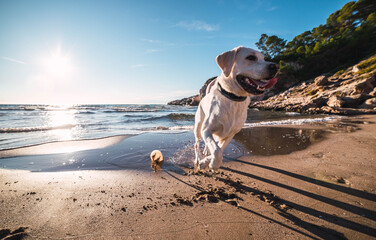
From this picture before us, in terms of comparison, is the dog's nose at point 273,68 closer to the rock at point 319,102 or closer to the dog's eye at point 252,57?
the dog's eye at point 252,57

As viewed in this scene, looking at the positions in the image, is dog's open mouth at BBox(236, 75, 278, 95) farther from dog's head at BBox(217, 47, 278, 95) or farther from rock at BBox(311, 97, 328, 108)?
rock at BBox(311, 97, 328, 108)

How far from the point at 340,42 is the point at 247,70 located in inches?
2050

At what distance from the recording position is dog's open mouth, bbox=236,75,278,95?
2.03m

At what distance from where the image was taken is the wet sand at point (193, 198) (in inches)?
63.3

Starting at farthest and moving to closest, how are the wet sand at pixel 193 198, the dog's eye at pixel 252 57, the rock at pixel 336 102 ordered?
1. the rock at pixel 336 102
2. the dog's eye at pixel 252 57
3. the wet sand at pixel 193 198

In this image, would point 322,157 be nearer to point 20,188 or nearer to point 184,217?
point 184,217

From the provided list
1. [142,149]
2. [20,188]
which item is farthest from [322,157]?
[20,188]

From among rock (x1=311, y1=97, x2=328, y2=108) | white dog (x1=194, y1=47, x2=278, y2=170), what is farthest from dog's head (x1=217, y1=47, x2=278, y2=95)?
rock (x1=311, y1=97, x2=328, y2=108)

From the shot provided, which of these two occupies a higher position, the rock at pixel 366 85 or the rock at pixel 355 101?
the rock at pixel 366 85

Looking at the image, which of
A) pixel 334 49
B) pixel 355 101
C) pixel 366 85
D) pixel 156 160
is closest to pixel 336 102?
pixel 355 101

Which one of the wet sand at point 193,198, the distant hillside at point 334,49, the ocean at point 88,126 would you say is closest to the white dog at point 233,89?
the wet sand at point 193,198

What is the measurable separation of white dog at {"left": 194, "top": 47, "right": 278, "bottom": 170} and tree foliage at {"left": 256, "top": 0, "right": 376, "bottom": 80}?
4423 centimetres

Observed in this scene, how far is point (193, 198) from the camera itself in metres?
2.17

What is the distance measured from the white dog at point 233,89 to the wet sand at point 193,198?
0.63 meters
